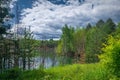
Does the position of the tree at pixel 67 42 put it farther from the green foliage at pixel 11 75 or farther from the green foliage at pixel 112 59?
the green foliage at pixel 112 59

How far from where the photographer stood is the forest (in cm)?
2255

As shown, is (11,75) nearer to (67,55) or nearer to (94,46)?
(94,46)

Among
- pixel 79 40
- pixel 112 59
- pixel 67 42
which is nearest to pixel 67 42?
pixel 67 42

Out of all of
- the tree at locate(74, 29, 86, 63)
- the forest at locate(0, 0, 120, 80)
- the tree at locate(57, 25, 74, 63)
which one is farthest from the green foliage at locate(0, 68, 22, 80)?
the tree at locate(57, 25, 74, 63)

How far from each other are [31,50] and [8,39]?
1962 centimetres

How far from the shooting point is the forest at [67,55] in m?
22.5

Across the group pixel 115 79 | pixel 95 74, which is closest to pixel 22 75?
pixel 95 74

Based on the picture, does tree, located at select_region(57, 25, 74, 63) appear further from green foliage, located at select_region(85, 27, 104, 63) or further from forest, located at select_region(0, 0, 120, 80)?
green foliage, located at select_region(85, 27, 104, 63)

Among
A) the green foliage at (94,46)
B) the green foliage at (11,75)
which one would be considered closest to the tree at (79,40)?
the green foliage at (94,46)

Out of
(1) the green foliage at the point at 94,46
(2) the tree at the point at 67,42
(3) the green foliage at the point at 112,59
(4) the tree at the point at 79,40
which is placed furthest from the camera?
(2) the tree at the point at 67,42

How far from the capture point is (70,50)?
386 feet

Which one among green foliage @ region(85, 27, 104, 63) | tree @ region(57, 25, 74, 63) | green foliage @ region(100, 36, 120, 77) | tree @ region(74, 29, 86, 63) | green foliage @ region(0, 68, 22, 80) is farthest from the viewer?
tree @ region(57, 25, 74, 63)

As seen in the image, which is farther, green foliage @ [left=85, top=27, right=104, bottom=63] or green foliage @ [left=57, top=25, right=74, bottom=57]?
green foliage @ [left=57, top=25, right=74, bottom=57]

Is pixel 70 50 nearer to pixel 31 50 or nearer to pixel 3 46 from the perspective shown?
pixel 31 50
